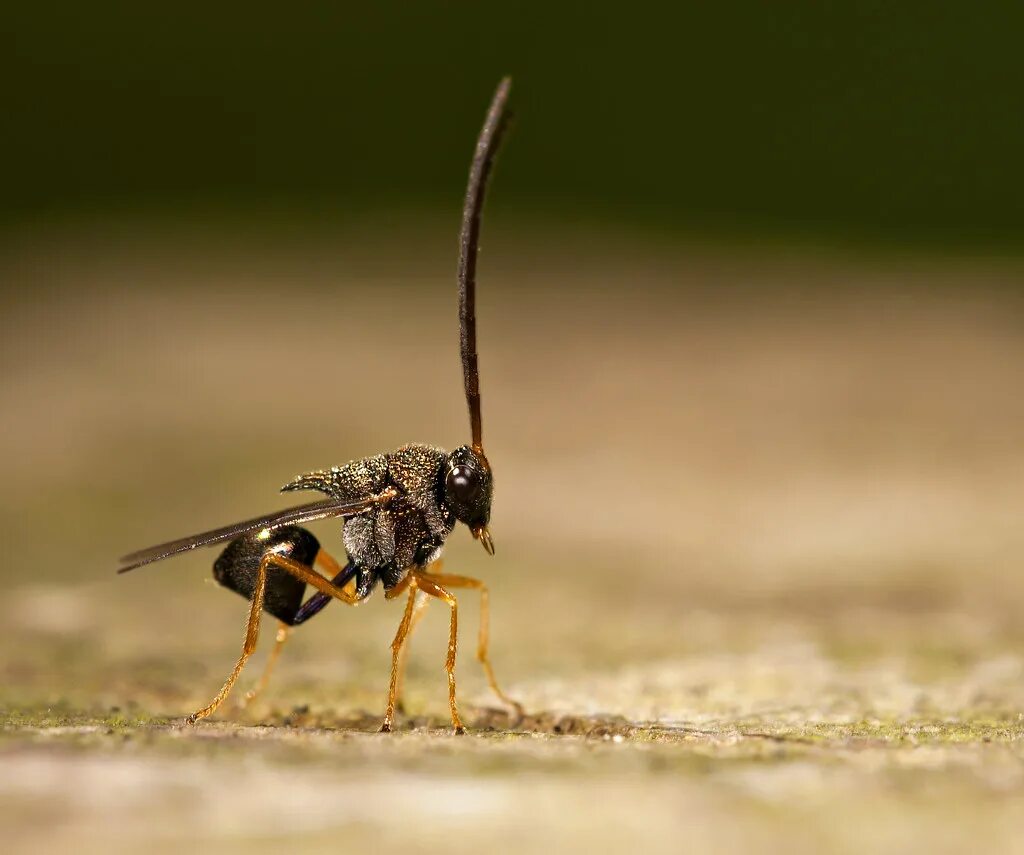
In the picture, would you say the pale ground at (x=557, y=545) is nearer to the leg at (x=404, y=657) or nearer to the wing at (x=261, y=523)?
the leg at (x=404, y=657)

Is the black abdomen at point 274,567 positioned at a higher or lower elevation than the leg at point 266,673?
higher

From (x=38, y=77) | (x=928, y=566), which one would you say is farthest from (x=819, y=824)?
(x=38, y=77)

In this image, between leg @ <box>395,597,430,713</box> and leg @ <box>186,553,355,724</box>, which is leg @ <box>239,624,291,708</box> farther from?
A: leg @ <box>395,597,430,713</box>

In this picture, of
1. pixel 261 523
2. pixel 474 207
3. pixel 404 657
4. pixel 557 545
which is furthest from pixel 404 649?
pixel 557 545

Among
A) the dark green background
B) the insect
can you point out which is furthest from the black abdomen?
the dark green background

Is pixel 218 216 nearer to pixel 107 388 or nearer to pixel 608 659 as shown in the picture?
pixel 107 388

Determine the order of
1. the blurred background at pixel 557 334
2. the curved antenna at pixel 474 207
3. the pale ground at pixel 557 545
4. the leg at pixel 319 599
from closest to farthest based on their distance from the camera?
1. the pale ground at pixel 557 545
2. the curved antenna at pixel 474 207
3. the leg at pixel 319 599
4. the blurred background at pixel 557 334

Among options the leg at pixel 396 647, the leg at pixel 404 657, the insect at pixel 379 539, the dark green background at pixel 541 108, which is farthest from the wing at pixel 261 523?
the dark green background at pixel 541 108
